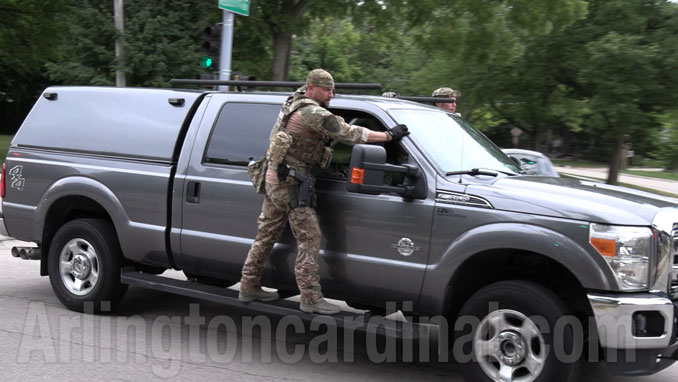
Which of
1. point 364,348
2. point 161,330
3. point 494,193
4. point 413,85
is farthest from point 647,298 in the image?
point 413,85

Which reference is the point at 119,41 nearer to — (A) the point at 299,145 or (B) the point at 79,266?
(B) the point at 79,266

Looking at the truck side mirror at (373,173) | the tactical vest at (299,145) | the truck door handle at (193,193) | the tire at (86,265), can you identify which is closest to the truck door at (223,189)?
the truck door handle at (193,193)

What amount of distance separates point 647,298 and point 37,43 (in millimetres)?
25675

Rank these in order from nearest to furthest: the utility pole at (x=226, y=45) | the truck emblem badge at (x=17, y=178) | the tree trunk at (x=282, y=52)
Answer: the truck emblem badge at (x=17, y=178) < the utility pole at (x=226, y=45) < the tree trunk at (x=282, y=52)

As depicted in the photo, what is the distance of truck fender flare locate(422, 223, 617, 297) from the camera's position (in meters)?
4.24

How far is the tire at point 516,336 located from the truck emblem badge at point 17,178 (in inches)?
170

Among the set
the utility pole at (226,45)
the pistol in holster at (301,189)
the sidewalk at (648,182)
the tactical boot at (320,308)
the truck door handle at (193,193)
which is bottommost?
the sidewalk at (648,182)

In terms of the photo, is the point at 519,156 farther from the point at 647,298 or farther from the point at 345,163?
the point at 647,298

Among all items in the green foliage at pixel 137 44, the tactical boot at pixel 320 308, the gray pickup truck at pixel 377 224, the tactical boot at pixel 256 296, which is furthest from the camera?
the green foliage at pixel 137 44

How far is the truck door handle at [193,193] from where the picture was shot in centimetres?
580

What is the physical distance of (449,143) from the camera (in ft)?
17.5

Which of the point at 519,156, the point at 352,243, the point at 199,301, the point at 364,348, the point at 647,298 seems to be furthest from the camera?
the point at 519,156

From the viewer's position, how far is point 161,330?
6.17m

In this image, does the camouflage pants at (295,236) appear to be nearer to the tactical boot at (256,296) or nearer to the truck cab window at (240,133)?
A: the tactical boot at (256,296)
